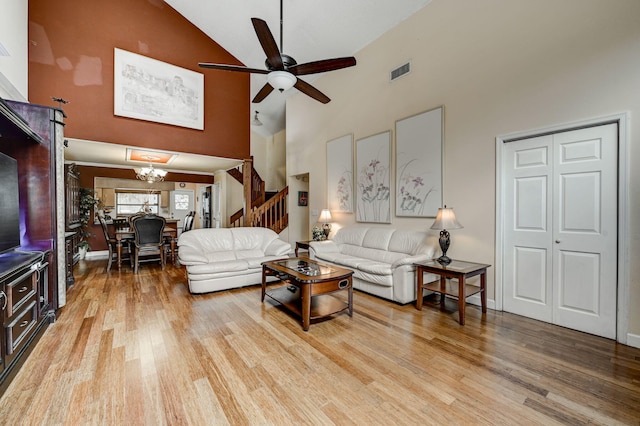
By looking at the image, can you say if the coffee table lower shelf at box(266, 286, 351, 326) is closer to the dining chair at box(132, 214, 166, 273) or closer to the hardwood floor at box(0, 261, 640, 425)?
the hardwood floor at box(0, 261, 640, 425)

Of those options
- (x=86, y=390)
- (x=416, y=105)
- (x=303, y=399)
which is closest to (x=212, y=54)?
(x=416, y=105)

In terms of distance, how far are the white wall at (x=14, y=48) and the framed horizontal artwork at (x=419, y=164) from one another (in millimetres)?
4877

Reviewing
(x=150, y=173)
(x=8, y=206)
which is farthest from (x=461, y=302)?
(x=150, y=173)

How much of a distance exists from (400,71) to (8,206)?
4.95 metres

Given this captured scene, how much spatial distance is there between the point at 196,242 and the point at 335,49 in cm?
440

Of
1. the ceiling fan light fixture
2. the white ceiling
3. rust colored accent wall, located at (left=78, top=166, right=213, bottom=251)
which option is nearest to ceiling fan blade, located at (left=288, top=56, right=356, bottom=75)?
the ceiling fan light fixture

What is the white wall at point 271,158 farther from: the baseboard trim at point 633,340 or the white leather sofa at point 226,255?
the baseboard trim at point 633,340

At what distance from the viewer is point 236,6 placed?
4.93 m

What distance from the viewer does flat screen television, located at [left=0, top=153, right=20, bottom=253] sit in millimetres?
2197

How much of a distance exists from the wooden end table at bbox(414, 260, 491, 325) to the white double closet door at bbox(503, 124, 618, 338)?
34cm

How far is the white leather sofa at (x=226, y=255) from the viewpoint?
3.86 m


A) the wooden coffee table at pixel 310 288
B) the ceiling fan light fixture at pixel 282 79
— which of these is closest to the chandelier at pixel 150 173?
the wooden coffee table at pixel 310 288

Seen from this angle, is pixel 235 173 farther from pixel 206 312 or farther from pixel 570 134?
pixel 570 134

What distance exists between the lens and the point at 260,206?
6648 millimetres
